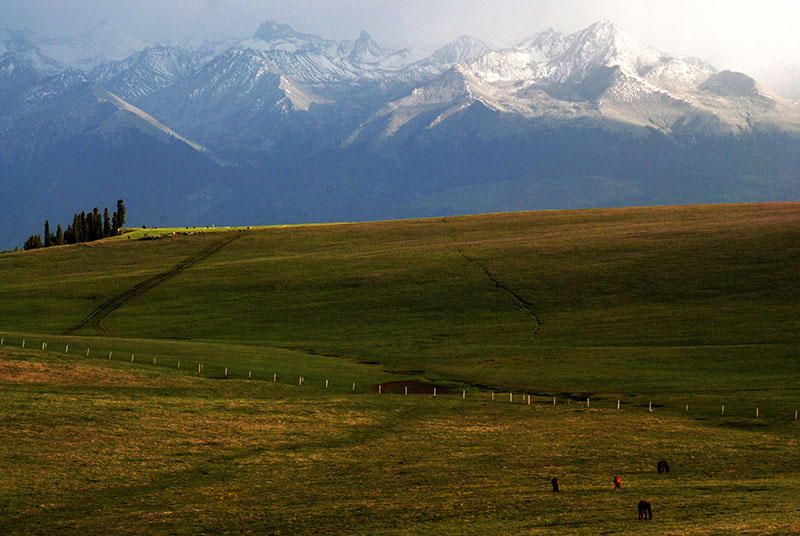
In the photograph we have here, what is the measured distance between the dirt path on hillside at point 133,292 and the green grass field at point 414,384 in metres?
0.60

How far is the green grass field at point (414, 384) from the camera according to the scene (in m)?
37.5

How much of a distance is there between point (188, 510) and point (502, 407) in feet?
105

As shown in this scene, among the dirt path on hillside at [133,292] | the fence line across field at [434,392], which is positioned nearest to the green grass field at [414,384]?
the fence line across field at [434,392]

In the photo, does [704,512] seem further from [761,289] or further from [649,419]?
[761,289]

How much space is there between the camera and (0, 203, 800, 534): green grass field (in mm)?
37469

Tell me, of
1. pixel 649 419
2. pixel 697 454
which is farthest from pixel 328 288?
pixel 697 454

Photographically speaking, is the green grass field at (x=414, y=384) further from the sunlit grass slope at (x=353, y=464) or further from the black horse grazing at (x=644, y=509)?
the black horse grazing at (x=644, y=509)

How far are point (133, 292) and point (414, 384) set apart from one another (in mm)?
62887

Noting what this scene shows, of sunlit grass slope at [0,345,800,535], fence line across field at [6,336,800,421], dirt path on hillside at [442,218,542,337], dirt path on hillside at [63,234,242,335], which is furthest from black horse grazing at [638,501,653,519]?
dirt path on hillside at [63,234,242,335]

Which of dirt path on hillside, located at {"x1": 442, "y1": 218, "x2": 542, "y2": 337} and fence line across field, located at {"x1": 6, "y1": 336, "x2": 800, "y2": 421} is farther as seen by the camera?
dirt path on hillside, located at {"x1": 442, "y1": 218, "x2": 542, "y2": 337}

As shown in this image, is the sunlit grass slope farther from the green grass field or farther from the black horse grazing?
the black horse grazing

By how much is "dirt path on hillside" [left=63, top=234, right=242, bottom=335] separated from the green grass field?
60cm

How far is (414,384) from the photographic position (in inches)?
2869

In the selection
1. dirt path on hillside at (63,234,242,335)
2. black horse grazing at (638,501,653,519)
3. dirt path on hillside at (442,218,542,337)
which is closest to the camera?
black horse grazing at (638,501,653,519)
